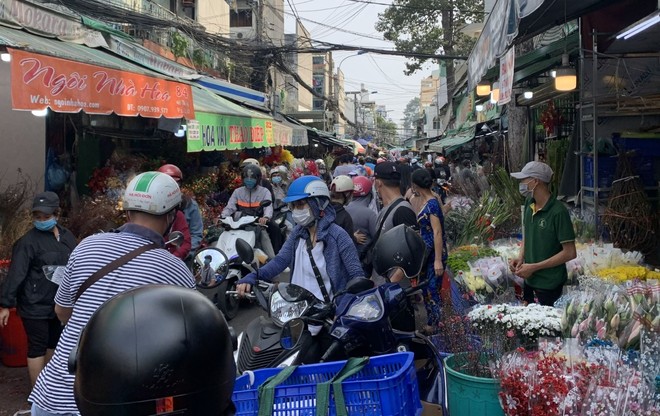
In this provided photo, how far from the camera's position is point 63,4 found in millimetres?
11398

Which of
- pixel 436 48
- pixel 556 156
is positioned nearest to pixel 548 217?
pixel 556 156

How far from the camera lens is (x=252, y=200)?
10.2 m

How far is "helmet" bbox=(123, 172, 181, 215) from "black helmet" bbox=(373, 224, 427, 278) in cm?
149

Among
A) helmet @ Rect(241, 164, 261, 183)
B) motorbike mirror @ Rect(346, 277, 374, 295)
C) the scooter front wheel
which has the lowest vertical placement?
the scooter front wheel

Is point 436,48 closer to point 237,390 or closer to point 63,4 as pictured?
point 63,4

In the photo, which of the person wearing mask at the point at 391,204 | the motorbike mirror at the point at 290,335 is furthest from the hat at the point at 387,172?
the motorbike mirror at the point at 290,335

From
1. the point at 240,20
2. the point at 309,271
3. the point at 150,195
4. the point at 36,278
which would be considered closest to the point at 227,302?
the point at 36,278

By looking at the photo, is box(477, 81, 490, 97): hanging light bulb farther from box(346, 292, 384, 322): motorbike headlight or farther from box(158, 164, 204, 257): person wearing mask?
box(346, 292, 384, 322): motorbike headlight

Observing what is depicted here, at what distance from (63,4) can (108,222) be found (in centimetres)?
561

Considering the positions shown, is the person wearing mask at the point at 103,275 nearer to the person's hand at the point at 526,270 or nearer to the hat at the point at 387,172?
the person's hand at the point at 526,270

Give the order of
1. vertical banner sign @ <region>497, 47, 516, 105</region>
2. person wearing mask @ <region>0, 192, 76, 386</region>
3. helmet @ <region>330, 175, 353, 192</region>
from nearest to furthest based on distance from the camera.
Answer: person wearing mask @ <region>0, 192, 76, 386</region>
vertical banner sign @ <region>497, 47, 516, 105</region>
helmet @ <region>330, 175, 353, 192</region>

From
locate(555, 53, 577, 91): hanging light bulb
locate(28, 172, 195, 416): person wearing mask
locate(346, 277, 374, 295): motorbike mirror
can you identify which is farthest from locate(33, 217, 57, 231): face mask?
locate(555, 53, 577, 91): hanging light bulb

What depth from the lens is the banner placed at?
8.72m

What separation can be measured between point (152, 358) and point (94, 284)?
127 cm
